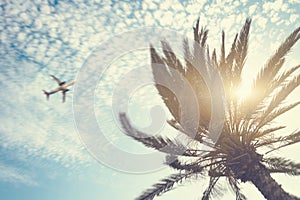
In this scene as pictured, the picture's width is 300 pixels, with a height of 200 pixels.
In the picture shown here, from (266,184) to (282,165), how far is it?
0.76 m

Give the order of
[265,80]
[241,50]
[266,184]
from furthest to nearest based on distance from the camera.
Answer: [241,50] → [265,80] → [266,184]

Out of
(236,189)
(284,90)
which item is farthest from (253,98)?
(236,189)

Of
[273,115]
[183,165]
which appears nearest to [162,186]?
[183,165]

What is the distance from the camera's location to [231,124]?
8945 mm

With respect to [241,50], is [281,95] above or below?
→ below

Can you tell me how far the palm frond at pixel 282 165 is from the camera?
8.29 meters

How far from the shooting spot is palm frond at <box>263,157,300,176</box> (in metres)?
8.29

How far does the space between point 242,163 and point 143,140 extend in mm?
2806

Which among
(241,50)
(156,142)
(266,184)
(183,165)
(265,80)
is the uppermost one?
(241,50)

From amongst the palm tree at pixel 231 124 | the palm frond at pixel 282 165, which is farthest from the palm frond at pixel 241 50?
the palm frond at pixel 282 165

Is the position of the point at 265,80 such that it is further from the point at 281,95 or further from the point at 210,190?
the point at 210,190

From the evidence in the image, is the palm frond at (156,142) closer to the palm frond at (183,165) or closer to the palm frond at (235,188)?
the palm frond at (183,165)

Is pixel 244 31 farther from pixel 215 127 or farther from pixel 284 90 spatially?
pixel 215 127

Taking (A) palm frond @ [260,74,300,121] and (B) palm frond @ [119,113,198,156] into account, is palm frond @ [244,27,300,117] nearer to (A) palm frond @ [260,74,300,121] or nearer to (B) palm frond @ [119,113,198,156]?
(A) palm frond @ [260,74,300,121]
